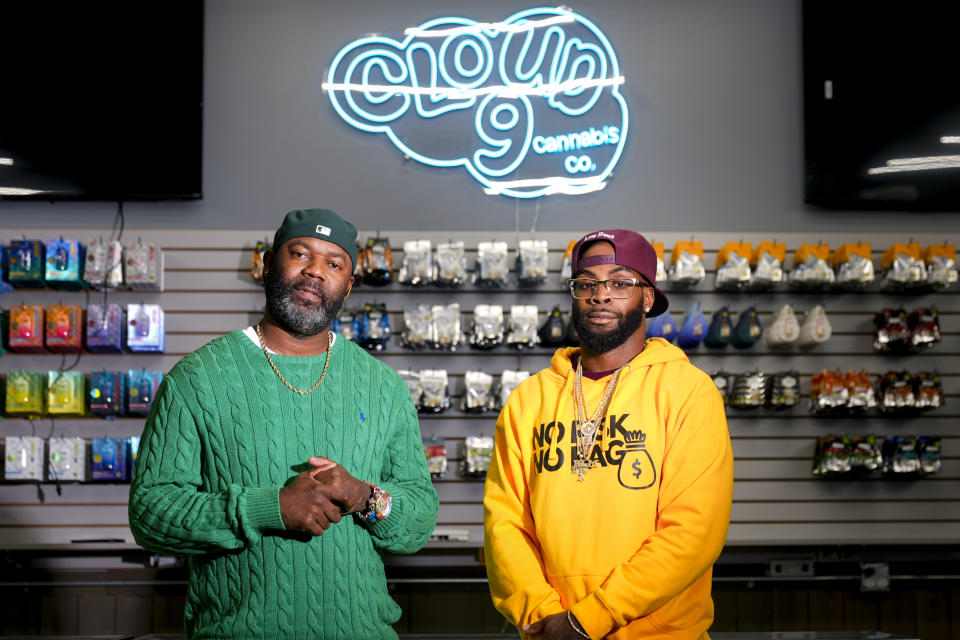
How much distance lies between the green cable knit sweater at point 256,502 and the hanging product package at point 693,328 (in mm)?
2961

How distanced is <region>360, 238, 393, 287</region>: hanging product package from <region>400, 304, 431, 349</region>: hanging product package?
0.23 metres

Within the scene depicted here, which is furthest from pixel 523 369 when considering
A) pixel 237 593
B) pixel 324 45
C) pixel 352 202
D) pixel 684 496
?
pixel 237 593

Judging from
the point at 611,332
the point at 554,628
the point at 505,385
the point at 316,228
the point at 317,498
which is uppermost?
the point at 316,228

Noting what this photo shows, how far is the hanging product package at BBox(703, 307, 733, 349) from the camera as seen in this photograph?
473 centimetres

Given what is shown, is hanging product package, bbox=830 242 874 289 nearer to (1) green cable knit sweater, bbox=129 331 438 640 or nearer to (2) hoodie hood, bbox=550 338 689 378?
(2) hoodie hood, bbox=550 338 689 378

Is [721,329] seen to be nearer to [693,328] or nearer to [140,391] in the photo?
[693,328]

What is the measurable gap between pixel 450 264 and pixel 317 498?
2915mm

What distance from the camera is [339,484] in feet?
5.95

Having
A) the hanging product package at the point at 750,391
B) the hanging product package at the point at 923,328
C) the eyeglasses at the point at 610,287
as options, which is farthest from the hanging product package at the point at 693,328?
the eyeglasses at the point at 610,287

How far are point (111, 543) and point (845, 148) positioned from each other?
476 centimetres

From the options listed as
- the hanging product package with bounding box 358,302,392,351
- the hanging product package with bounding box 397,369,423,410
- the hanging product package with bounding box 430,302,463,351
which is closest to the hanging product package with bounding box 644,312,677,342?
the hanging product package with bounding box 430,302,463,351

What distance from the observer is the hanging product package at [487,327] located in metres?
4.59

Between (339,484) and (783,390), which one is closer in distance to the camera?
(339,484)

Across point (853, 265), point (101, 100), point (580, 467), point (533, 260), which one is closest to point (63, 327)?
point (101, 100)
